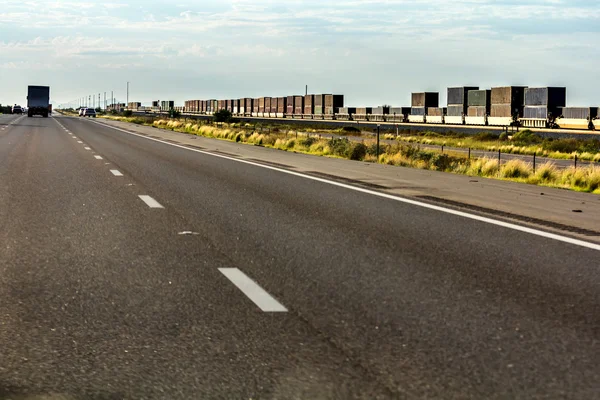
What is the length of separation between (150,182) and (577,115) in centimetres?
8117

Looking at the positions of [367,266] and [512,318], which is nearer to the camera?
[512,318]

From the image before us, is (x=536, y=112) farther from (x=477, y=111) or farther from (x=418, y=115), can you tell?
(x=418, y=115)

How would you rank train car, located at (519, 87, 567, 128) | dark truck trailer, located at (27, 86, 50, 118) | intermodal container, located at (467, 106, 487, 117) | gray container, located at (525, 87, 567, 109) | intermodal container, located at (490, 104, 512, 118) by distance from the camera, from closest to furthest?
gray container, located at (525, 87, 567, 109), train car, located at (519, 87, 567, 128), intermodal container, located at (490, 104, 512, 118), dark truck trailer, located at (27, 86, 50, 118), intermodal container, located at (467, 106, 487, 117)

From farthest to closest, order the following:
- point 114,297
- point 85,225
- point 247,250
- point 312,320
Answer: point 85,225
point 247,250
point 114,297
point 312,320

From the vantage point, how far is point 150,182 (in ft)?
55.3

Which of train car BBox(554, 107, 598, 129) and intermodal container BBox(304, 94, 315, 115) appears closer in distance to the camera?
train car BBox(554, 107, 598, 129)

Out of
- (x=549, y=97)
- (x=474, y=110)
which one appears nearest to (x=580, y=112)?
(x=549, y=97)

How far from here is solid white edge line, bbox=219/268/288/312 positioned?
6.14 meters

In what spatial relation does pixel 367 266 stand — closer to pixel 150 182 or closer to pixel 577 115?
pixel 150 182

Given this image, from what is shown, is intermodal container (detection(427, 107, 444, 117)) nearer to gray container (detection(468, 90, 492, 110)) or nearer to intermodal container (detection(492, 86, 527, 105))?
gray container (detection(468, 90, 492, 110))

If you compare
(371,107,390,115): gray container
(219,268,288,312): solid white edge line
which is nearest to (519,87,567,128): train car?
(371,107,390,115): gray container

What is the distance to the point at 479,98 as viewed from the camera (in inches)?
4291

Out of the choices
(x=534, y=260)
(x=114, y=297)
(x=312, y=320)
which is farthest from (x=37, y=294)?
(x=534, y=260)

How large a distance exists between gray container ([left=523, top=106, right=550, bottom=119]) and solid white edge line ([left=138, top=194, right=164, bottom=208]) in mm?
85333
